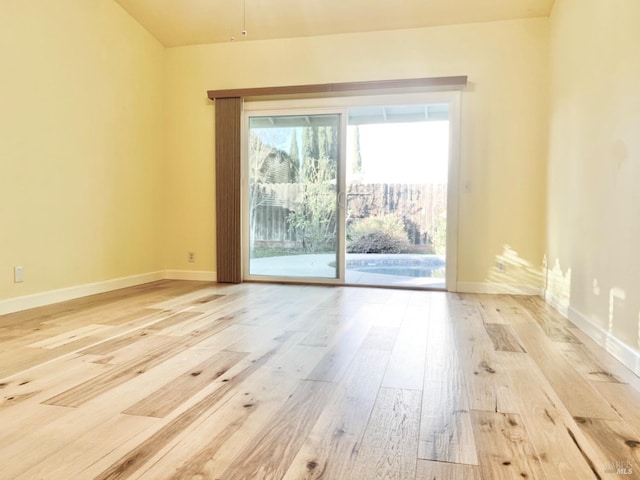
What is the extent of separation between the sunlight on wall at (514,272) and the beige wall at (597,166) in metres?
0.32

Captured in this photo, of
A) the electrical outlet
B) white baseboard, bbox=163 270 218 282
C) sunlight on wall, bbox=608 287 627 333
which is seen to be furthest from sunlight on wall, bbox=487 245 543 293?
the electrical outlet

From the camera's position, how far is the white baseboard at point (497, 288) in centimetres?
412

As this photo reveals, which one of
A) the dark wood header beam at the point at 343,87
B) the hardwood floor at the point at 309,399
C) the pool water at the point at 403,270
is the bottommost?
the hardwood floor at the point at 309,399

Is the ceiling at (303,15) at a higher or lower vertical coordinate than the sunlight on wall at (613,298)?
higher

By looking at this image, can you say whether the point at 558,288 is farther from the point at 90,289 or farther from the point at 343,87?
the point at 90,289

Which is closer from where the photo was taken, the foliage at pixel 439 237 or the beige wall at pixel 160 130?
the beige wall at pixel 160 130

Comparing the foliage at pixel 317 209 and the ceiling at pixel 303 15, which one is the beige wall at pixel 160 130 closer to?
the ceiling at pixel 303 15

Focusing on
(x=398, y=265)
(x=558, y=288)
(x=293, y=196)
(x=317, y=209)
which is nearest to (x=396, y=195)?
(x=398, y=265)

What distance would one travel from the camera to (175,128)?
16.2ft

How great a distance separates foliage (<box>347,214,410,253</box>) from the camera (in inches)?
205

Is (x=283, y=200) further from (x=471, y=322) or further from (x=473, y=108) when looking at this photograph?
(x=471, y=322)

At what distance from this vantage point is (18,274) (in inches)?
126

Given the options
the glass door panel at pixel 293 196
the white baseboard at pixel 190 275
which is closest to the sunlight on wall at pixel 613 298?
the glass door panel at pixel 293 196

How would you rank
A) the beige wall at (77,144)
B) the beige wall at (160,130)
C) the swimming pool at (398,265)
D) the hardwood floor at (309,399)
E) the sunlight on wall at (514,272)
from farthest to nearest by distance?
the swimming pool at (398,265) < the sunlight on wall at (514,272) < the beige wall at (160,130) < the beige wall at (77,144) < the hardwood floor at (309,399)
